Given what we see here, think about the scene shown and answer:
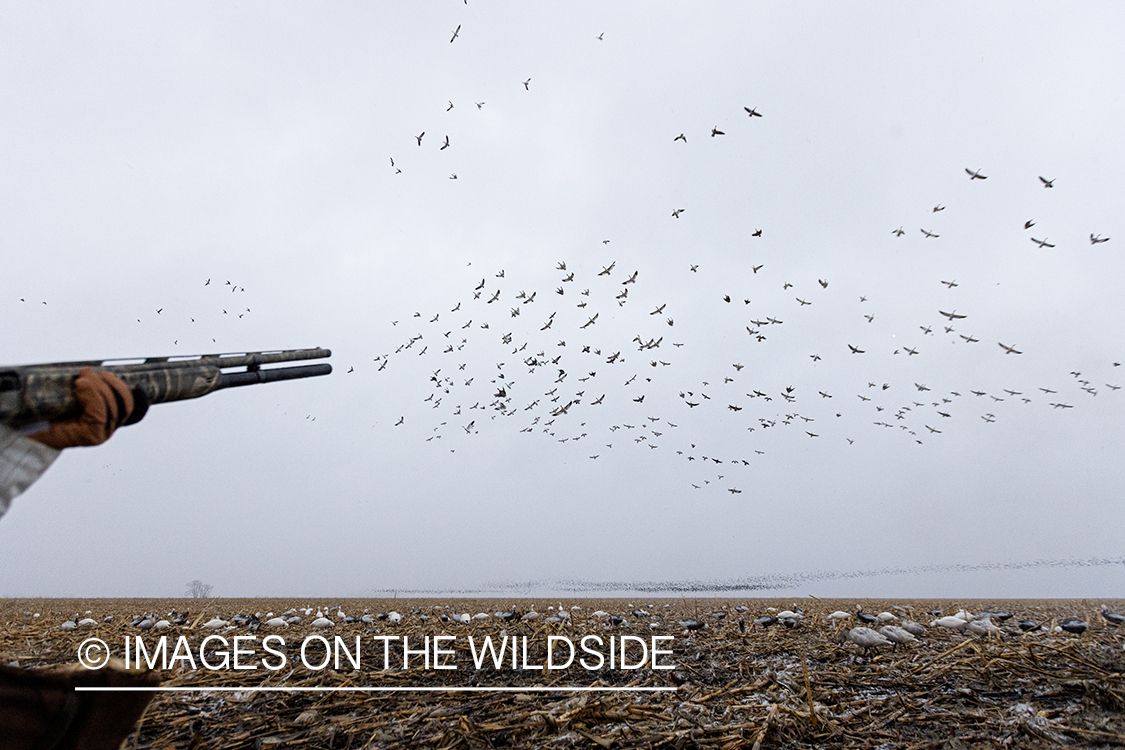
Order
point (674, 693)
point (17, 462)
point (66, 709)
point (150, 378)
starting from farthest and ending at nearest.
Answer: point (674, 693), point (150, 378), point (66, 709), point (17, 462)

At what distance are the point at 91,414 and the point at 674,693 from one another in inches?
212

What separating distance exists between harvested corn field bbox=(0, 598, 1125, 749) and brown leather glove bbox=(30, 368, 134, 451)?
2392 mm

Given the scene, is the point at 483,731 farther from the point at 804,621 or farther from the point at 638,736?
the point at 804,621

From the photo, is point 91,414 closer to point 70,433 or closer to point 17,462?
point 70,433

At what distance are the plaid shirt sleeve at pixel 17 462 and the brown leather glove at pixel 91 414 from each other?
60mm

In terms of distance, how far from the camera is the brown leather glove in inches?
120

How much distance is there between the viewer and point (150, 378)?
3881mm

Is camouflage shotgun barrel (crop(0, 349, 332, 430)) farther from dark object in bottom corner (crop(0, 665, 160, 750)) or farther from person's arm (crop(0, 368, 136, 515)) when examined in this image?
dark object in bottom corner (crop(0, 665, 160, 750))

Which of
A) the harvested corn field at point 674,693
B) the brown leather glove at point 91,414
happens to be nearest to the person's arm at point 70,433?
the brown leather glove at point 91,414

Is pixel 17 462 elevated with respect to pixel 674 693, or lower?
elevated

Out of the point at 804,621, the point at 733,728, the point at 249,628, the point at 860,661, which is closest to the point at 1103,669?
the point at 860,661
